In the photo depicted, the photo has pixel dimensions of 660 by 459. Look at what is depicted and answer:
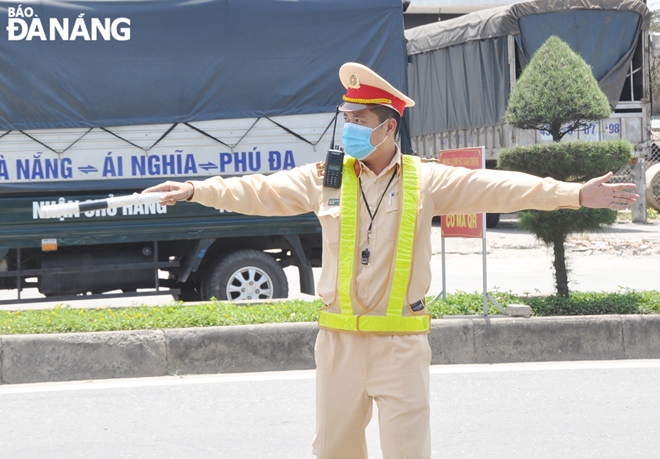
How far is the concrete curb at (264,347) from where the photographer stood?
23.7 ft

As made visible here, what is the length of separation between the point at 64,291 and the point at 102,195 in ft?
3.38

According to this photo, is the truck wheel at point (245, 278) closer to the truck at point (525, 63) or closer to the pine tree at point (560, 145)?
the pine tree at point (560, 145)

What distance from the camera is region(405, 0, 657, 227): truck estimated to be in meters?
17.9

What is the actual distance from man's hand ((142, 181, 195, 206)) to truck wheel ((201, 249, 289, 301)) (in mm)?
6298

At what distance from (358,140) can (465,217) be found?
4.82 meters

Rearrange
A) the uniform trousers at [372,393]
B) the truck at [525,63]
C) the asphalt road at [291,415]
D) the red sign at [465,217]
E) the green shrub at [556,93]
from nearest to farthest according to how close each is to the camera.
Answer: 1. the uniform trousers at [372,393]
2. the asphalt road at [291,415]
3. the red sign at [465,217]
4. the green shrub at [556,93]
5. the truck at [525,63]

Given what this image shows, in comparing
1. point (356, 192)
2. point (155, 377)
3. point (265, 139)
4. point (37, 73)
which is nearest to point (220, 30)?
point (265, 139)

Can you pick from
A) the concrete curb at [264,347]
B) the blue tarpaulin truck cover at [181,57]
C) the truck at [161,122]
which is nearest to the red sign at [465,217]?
the concrete curb at [264,347]

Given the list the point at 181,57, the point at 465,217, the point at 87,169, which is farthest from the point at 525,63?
the point at 87,169

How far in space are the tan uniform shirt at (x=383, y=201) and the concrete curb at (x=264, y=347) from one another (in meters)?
3.69

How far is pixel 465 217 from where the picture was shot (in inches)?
333

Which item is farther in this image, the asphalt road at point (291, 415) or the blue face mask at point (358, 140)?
the asphalt road at point (291, 415)

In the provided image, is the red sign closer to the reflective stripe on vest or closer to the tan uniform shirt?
the tan uniform shirt

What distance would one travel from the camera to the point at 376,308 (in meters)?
3.70
